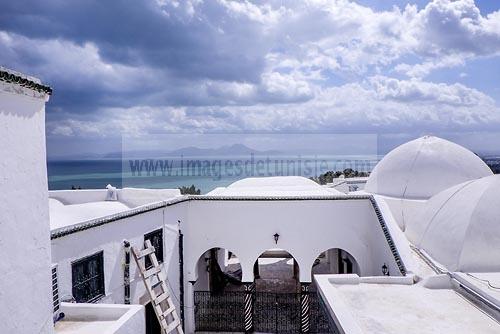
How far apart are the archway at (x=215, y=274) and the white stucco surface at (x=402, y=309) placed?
7489 mm

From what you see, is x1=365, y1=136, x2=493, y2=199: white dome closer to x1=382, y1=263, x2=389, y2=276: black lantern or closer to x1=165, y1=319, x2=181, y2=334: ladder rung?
x1=382, y1=263, x2=389, y2=276: black lantern

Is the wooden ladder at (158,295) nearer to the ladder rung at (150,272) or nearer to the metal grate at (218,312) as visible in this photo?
the ladder rung at (150,272)

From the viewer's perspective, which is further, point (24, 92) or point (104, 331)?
point (104, 331)

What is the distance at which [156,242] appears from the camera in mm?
10500

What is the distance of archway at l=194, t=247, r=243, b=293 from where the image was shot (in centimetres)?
1431

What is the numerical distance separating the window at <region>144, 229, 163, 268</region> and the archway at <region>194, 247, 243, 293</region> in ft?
9.41

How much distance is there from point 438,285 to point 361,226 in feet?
15.9

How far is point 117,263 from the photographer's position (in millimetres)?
8633

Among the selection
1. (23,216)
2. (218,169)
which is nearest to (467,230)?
(23,216)

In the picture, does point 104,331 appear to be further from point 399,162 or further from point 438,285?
point 399,162

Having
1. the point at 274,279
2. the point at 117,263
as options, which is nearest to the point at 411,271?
the point at 117,263

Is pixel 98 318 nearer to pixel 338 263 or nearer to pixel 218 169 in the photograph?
pixel 338 263

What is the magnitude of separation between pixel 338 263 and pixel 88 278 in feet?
35.0

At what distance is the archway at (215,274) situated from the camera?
47.0 ft
